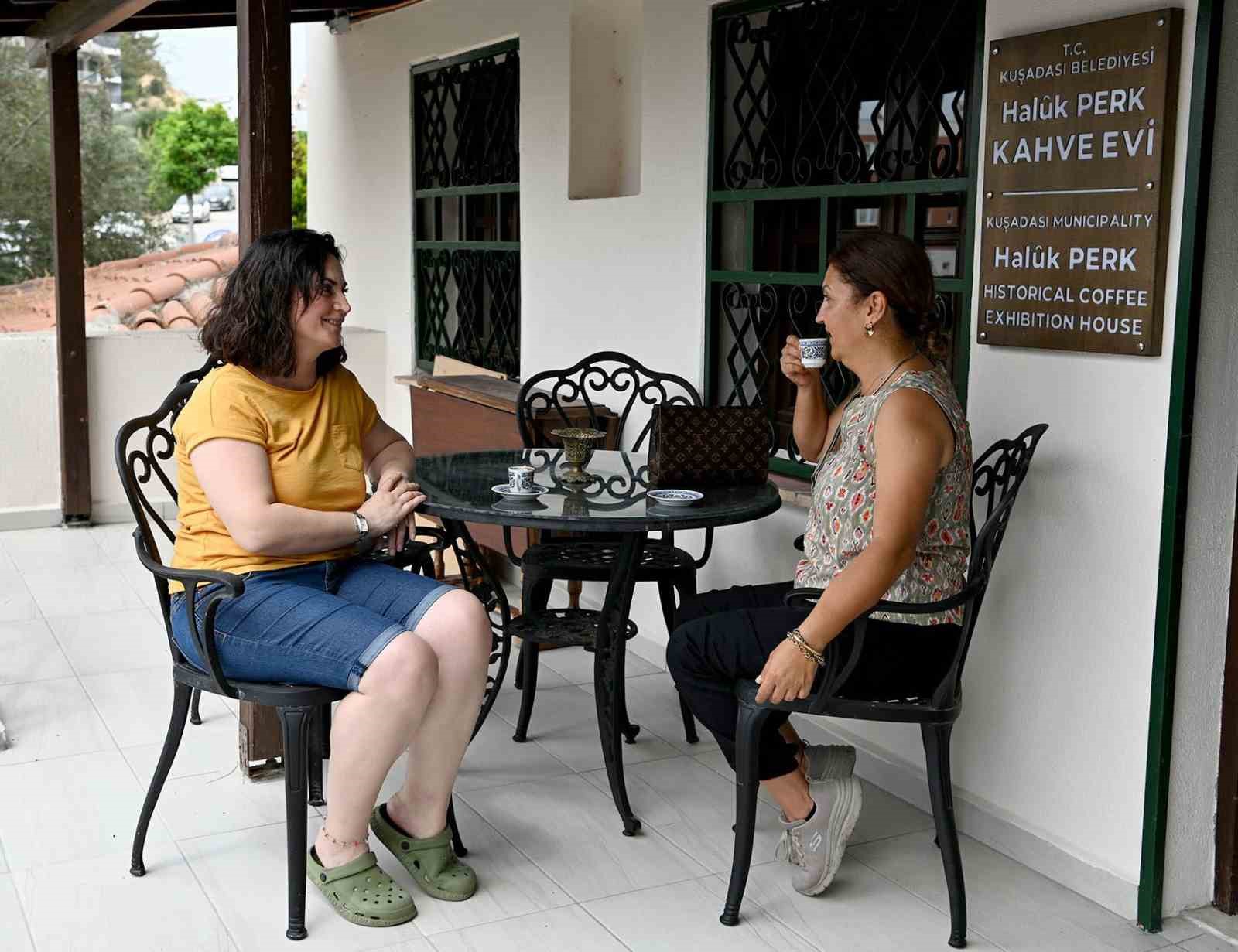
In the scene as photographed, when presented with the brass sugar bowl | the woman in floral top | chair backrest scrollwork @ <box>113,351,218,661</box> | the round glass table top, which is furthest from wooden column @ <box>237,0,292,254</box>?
the woman in floral top

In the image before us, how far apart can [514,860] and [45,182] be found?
15672 millimetres

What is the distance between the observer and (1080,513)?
2834 millimetres

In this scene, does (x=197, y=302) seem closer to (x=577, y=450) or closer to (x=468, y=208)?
(x=468, y=208)

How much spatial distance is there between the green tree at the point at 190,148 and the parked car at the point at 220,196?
0.89 ft

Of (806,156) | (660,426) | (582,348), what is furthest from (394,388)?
(660,426)

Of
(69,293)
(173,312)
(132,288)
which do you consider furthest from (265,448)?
(132,288)

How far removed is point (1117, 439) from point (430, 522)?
3199 mm

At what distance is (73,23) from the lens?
19.2 feet

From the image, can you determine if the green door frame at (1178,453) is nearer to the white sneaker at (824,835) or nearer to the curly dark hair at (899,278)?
the curly dark hair at (899,278)

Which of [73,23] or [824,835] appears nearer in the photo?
[824,835]

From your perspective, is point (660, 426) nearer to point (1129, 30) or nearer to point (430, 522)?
point (1129, 30)

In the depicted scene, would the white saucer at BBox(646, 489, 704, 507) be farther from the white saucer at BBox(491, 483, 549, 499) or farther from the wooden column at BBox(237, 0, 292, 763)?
the wooden column at BBox(237, 0, 292, 763)

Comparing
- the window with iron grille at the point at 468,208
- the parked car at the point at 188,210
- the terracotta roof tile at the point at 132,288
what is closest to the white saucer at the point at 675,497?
the window with iron grille at the point at 468,208

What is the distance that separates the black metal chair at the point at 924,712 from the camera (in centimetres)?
261
